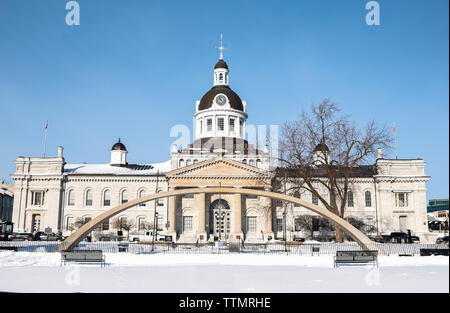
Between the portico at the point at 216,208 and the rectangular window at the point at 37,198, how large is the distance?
20.2 metres

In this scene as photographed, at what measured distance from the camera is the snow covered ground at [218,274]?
1517cm

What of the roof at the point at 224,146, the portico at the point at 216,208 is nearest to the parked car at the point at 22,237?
the portico at the point at 216,208

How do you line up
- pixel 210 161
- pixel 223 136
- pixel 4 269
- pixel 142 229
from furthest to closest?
pixel 223 136 → pixel 142 229 → pixel 210 161 → pixel 4 269

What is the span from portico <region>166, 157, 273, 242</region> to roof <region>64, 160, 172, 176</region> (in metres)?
8.94

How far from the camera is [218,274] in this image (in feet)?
62.5

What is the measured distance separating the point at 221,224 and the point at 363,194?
70.2 feet

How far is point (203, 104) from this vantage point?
72625 mm

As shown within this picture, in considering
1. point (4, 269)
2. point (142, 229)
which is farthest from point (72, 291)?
point (142, 229)

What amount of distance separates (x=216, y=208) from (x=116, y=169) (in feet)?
58.0

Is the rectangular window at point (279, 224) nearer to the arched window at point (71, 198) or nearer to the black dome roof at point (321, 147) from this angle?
the black dome roof at point (321, 147)
